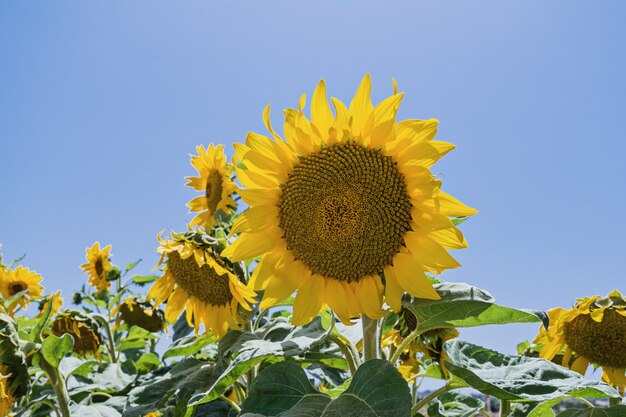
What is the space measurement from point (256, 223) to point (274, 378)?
1.94 feet

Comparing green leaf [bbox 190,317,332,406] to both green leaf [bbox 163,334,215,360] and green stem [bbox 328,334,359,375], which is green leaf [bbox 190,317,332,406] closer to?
green stem [bbox 328,334,359,375]

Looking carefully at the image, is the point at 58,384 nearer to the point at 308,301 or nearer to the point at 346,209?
the point at 308,301

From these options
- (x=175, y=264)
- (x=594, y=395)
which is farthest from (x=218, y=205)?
(x=594, y=395)

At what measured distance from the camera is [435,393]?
89.6 inches

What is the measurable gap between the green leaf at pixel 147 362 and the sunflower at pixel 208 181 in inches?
43.9

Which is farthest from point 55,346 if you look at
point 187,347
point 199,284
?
point 199,284

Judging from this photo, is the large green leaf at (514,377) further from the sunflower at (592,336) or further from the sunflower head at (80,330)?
the sunflower head at (80,330)

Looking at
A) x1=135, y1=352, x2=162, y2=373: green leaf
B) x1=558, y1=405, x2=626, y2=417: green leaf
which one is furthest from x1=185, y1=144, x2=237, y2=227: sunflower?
x1=558, y1=405, x2=626, y2=417: green leaf

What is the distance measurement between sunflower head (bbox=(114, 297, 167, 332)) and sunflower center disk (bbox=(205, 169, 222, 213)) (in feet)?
5.23

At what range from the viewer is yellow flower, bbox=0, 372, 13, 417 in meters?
2.68

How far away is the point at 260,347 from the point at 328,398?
34 centimetres

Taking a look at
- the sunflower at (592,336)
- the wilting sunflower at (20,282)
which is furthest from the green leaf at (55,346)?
the wilting sunflower at (20,282)

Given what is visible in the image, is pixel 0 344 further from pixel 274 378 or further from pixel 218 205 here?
pixel 218 205

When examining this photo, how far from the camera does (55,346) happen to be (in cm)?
290
